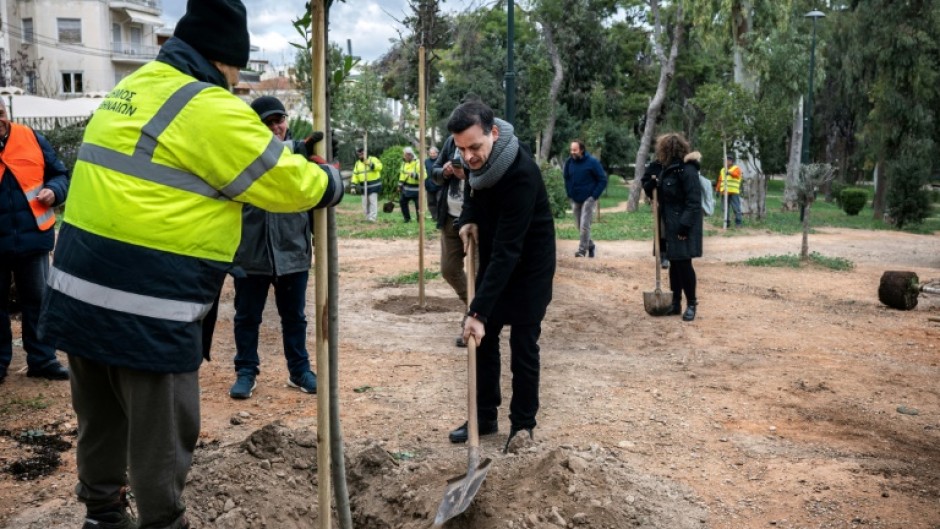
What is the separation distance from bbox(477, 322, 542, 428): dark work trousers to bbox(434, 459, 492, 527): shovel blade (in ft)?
2.97

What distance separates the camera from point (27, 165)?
5875mm

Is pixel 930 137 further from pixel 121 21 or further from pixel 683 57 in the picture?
pixel 121 21

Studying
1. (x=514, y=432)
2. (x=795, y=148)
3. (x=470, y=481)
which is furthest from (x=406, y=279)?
(x=795, y=148)

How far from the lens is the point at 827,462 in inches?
191

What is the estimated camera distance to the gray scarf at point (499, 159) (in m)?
4.57

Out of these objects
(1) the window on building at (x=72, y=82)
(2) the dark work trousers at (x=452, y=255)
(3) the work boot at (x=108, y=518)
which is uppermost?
(1) the window on building at (x=72, y=82)

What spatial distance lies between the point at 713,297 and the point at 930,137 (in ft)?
59.8

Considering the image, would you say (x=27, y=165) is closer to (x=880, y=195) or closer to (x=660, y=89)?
(x=660, y=89)

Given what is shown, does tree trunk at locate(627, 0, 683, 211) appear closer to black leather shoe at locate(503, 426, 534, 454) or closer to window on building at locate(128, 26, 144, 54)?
black leather shoe at locate(503, 426, 534, 454)

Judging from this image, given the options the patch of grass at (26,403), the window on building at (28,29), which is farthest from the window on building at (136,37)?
the patch of grass at (26,403)

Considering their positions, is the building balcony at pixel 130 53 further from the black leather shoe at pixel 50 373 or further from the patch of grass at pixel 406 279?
the black leather shoe at pixel 50 373

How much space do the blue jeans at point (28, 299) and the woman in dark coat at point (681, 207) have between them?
5.62m

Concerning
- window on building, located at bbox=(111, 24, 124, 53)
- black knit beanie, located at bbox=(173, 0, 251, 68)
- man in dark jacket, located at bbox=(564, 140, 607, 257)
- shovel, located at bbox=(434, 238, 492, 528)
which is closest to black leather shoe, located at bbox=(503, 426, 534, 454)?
shovel, located at bbox=(434, 238, 492, 528)

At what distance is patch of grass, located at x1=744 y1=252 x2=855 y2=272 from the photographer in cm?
1436
